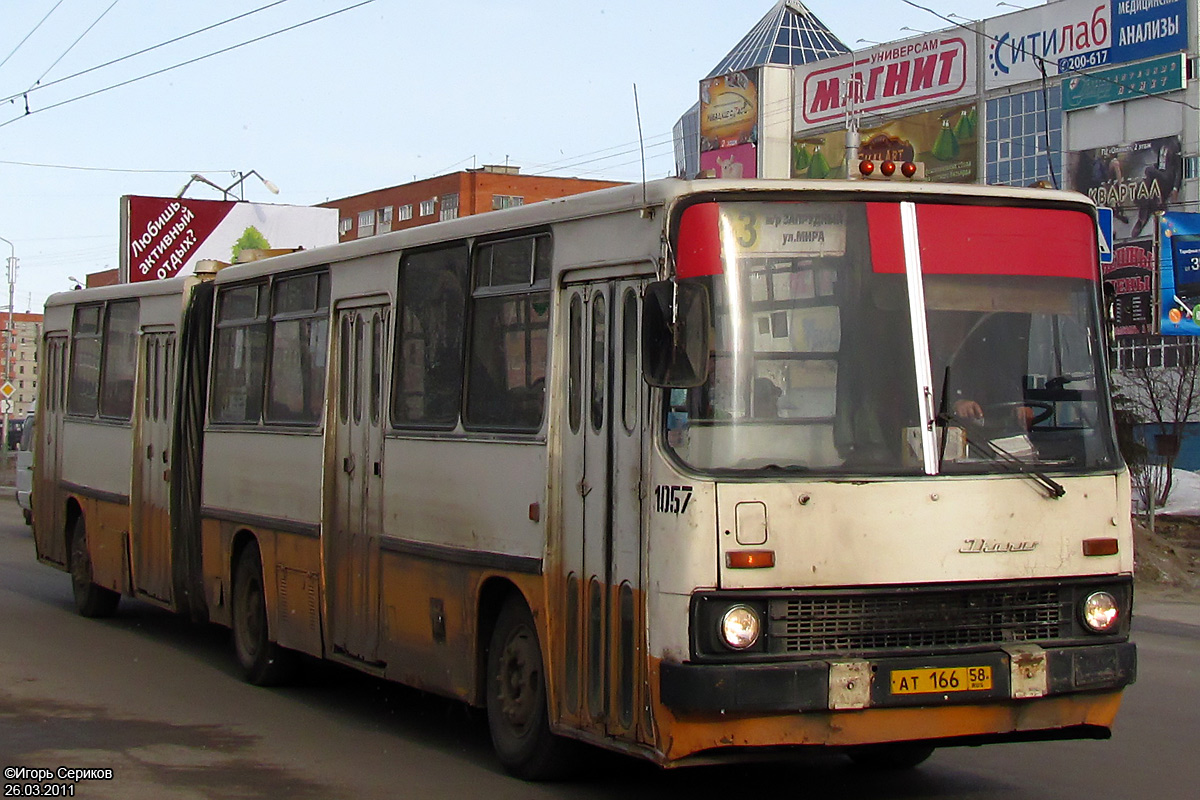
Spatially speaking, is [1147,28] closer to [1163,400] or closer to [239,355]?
[1163,400]

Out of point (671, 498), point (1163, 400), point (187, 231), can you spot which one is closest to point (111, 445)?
point (671, 498)

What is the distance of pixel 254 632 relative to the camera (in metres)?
11.8

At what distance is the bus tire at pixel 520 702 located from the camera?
7879mm

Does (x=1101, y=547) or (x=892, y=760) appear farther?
(x=892, y=760)

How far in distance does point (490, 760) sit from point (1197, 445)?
2100 inches

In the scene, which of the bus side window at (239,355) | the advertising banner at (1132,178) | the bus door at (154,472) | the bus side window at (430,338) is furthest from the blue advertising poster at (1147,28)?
the bus side window at (430,338)

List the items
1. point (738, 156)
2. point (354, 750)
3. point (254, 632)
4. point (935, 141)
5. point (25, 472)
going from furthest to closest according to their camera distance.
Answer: point (738, 156), point (935, 141), point (25, 472), point (254, 632), point (354, 750)

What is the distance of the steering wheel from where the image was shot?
7.07 meters

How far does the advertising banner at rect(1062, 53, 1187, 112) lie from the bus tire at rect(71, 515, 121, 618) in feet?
154

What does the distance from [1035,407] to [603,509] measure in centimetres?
193

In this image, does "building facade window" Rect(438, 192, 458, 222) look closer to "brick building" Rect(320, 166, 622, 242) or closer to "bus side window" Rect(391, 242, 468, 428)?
"brick building" Rect(320, 166, 622, 242)

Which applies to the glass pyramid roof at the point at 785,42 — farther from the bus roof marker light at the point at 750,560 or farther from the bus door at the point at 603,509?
the bus roof marker light at the point at 750,560

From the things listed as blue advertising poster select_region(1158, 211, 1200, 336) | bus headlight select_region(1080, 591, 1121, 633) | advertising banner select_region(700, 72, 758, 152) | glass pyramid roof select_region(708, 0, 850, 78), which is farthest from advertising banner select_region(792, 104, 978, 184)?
bus headlight select_region(1080, 591, 1121, 633)

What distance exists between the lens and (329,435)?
1047cm
